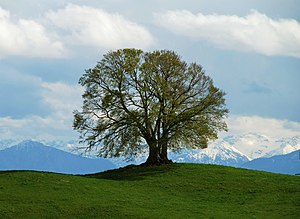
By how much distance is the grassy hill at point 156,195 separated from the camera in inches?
2206

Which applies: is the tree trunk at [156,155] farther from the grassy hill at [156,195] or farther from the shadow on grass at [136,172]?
the grassy hill at [156,195]

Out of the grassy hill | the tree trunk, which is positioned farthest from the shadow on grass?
the tree trunk

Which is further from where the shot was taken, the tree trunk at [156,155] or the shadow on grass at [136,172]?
the tree trunk at [156,155]

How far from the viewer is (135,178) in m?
76.8

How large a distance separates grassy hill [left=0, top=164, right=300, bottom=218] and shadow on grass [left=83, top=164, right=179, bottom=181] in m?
0.18

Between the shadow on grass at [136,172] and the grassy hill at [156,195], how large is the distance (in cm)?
18

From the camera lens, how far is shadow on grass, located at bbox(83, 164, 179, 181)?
78488 mm

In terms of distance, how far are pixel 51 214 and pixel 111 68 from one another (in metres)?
35.7

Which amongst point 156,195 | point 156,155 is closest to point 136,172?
point 156,155

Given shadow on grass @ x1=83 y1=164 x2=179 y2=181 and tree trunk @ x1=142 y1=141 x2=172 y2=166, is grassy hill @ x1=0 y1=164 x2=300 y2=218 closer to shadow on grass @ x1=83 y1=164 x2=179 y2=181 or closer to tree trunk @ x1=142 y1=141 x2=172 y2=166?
shadow on grass @ x1=83 y1=164 x2=179 y2=181

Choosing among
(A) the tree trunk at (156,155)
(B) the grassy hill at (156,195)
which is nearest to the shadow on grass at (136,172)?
(B) the grassy hill at (156,195)

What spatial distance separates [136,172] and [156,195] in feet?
54.8

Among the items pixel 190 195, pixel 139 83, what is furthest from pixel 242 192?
pixel 139 83

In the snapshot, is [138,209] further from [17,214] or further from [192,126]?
[192,126]
